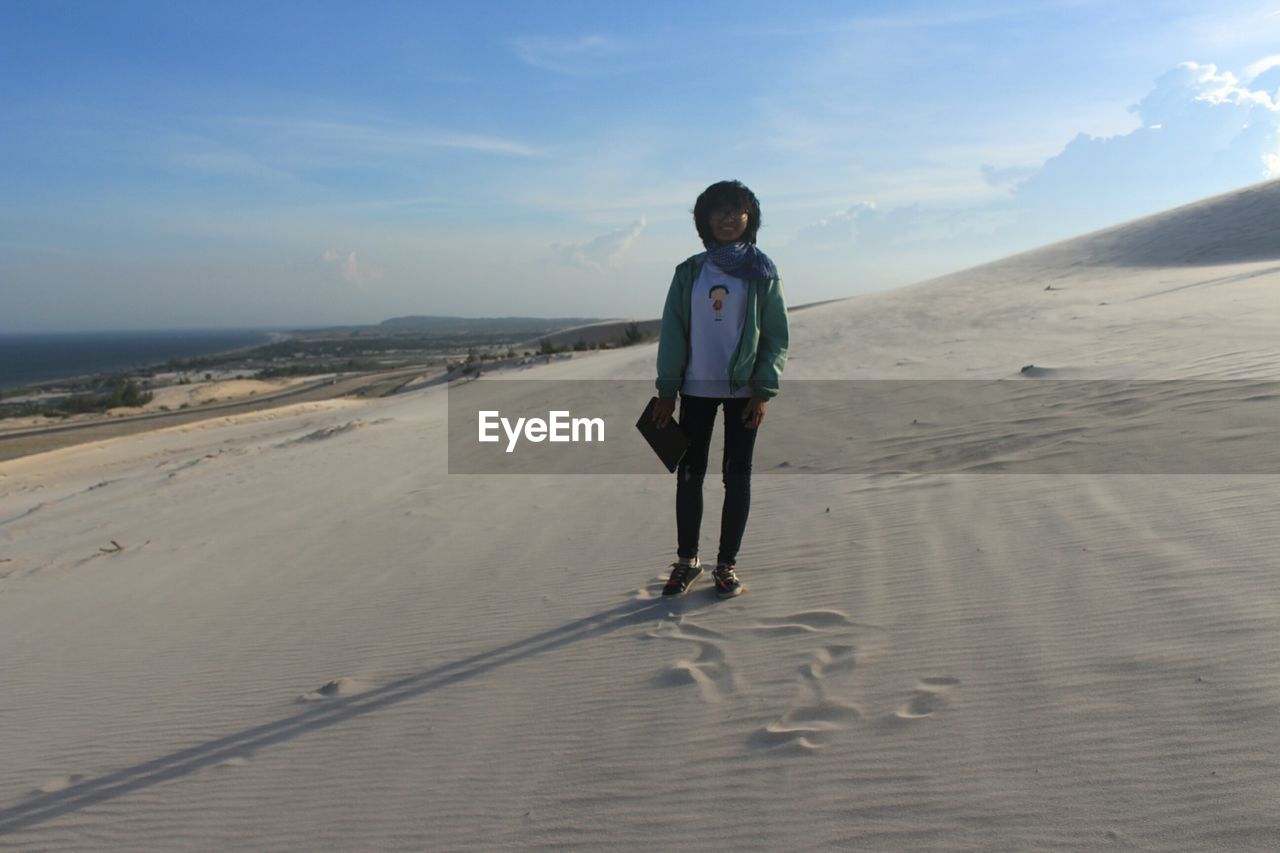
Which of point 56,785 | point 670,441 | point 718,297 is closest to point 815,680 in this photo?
point 670,441

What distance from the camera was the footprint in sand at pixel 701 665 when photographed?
3.12 meters

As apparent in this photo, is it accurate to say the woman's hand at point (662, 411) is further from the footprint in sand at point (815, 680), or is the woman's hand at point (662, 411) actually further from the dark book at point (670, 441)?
the footprint in sand at point (815, 680)

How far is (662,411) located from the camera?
12.5 ft

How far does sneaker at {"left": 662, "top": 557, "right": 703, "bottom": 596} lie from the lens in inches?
162

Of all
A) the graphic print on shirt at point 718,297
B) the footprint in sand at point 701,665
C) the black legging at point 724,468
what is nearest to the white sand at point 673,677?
the footprint in sand at point 701,665

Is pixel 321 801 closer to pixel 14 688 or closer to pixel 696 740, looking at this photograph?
pixel 696 740

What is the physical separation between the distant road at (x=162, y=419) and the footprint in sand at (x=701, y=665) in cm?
2157

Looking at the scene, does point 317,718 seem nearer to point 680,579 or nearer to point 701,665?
point 701,665

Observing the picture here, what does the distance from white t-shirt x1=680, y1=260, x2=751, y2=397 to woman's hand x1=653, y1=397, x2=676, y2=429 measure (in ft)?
0.48

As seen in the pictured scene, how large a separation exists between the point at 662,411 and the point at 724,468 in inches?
16.1

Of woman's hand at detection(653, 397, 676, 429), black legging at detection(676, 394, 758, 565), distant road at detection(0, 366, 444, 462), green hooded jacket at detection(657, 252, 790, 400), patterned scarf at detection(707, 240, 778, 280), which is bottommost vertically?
distant road at detection(0, 366, 444, 462)

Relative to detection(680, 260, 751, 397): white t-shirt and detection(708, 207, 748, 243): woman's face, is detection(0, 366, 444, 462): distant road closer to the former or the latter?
detection(680, 260, 751, 397): white t-shirt

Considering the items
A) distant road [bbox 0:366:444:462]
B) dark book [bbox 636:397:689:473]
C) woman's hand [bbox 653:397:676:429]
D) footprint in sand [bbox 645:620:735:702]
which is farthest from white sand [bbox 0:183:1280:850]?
distant road [bbox 0:366:444:462]

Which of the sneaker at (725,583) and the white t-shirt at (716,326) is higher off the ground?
the white t-shirt at (716,326)
